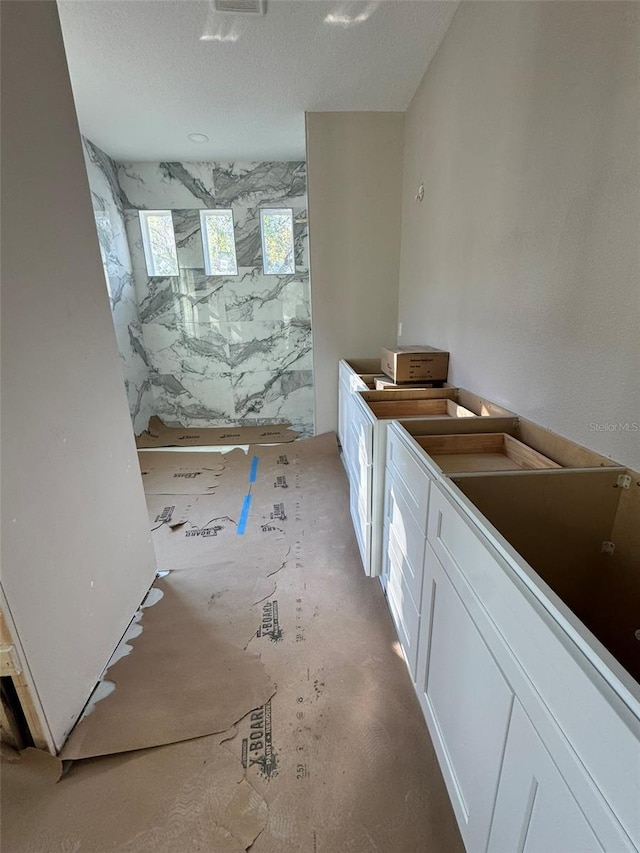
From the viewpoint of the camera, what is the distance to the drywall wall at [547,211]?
1057mm

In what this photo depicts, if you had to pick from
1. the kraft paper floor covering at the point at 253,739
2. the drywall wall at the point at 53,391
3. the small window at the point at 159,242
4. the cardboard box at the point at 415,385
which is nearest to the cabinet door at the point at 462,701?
the kraft paper floor covering at the point at 253,739

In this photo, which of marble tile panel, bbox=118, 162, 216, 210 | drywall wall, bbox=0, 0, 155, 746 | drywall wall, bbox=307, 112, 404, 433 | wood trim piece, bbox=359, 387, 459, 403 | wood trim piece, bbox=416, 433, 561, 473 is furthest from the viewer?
marble tile panel, bbox=118, 162, 216, 210

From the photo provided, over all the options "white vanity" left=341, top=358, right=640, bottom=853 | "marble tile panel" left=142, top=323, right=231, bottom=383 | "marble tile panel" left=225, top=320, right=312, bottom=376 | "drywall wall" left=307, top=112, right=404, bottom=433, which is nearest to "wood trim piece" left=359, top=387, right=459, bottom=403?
"white vanity" left=341, top=358, right=640, bottom=853

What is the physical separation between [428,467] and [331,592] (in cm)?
114

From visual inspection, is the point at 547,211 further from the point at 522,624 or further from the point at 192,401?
the point at 192,401

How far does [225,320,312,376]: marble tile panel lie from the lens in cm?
491

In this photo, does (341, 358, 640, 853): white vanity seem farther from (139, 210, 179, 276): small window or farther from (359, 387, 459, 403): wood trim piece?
(139, 210, 179, 276): small window

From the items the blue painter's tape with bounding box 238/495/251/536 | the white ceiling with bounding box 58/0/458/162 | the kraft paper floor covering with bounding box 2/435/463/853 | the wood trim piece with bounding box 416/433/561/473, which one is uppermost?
the white ceiling with bounding box 58/0/458/162

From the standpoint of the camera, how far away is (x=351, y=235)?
355cm

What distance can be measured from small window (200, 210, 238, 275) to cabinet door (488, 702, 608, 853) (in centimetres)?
492

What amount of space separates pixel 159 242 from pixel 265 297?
1.41 m

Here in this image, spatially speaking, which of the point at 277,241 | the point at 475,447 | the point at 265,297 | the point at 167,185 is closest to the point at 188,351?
the point at 265,297

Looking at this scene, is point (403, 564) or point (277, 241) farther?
point (277, 241)

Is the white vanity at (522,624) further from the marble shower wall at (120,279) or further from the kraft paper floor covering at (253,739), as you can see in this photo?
the marble shower wall at (120,279)
